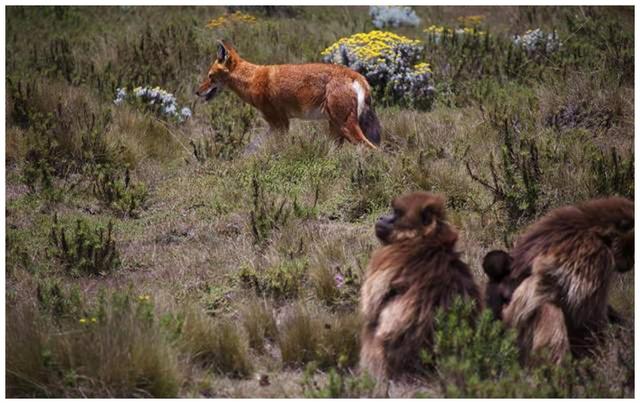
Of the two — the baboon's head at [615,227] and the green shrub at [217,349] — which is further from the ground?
the baboon's head at [615,227]

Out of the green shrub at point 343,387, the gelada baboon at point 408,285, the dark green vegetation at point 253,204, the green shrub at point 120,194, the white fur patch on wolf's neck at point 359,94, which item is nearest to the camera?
the green shrub at point 343,387

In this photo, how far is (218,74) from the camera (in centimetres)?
1257

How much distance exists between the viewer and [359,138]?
1087 cm

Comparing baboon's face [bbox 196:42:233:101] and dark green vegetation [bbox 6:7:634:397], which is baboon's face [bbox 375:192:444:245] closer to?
dark green vegetation [bbox 6:7:634:397]

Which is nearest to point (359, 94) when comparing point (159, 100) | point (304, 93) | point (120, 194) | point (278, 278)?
point (304, 93)

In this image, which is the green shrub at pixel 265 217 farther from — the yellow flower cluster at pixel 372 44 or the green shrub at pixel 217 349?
the yellow flower cluster at pixel 372 44

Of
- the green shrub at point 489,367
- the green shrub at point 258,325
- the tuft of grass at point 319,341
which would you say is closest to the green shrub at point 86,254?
the green shrub at point 258,325

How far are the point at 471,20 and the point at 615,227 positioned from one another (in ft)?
41.1

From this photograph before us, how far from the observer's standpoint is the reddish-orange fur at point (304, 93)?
434 inches

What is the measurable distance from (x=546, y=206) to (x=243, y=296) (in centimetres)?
299

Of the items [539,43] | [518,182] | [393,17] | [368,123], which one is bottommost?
[368,123]

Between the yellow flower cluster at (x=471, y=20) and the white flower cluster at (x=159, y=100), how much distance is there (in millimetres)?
6626

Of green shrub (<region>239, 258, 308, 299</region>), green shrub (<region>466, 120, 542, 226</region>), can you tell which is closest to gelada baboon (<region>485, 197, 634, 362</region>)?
green shrub (<region>239, 258, 308, 299</region>)

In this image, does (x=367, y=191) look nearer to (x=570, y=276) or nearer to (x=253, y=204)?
(x=253, y=204)
